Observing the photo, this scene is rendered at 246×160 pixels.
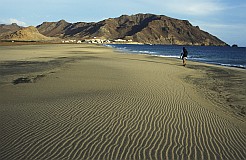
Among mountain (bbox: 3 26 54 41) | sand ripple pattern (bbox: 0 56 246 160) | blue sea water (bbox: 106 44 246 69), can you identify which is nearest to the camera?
sand ripple pattern (bbox: 0 56 246 160)

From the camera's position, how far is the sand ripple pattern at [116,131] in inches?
208

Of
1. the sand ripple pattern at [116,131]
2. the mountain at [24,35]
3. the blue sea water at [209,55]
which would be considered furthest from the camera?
the mountain at [24,35]

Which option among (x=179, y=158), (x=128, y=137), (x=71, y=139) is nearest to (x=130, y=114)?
(x=128, y=137)

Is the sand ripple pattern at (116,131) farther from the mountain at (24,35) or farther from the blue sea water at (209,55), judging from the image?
the mountain at (24,35)

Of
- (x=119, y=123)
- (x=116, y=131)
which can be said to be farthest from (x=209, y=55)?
(x=116, y=131)

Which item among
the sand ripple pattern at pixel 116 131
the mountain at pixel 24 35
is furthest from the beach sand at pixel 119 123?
the mountain at pixel 24 35

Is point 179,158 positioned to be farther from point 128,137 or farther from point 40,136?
point 40,136

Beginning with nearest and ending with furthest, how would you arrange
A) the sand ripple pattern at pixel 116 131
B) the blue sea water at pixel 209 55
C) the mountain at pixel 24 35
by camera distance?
the sand ripple pattern at pixel 116 131 < the blue sea water at pixel 209 55 < the mountain at pixel 24 35

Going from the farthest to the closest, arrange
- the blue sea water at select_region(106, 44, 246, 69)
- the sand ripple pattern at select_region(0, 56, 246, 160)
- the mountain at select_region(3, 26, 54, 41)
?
the mountain at select_region(3, 26, 54, 41)
the blue sea water at select_region(106, 44, 246, 69)
the sand ripple pattern at select_region(0, 56, 246, 160)

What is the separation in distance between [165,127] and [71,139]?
8.34 ft

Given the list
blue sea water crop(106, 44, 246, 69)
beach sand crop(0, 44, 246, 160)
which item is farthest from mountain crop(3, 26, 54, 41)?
beach sand crop(0, 44, 246, 160)

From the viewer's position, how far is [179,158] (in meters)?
5.11

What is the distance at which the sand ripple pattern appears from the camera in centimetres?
527

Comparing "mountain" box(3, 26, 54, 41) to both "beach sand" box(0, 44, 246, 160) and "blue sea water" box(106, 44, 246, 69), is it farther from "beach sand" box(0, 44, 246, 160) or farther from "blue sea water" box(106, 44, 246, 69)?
"beach sand" box(0, 44, 246, 160)
